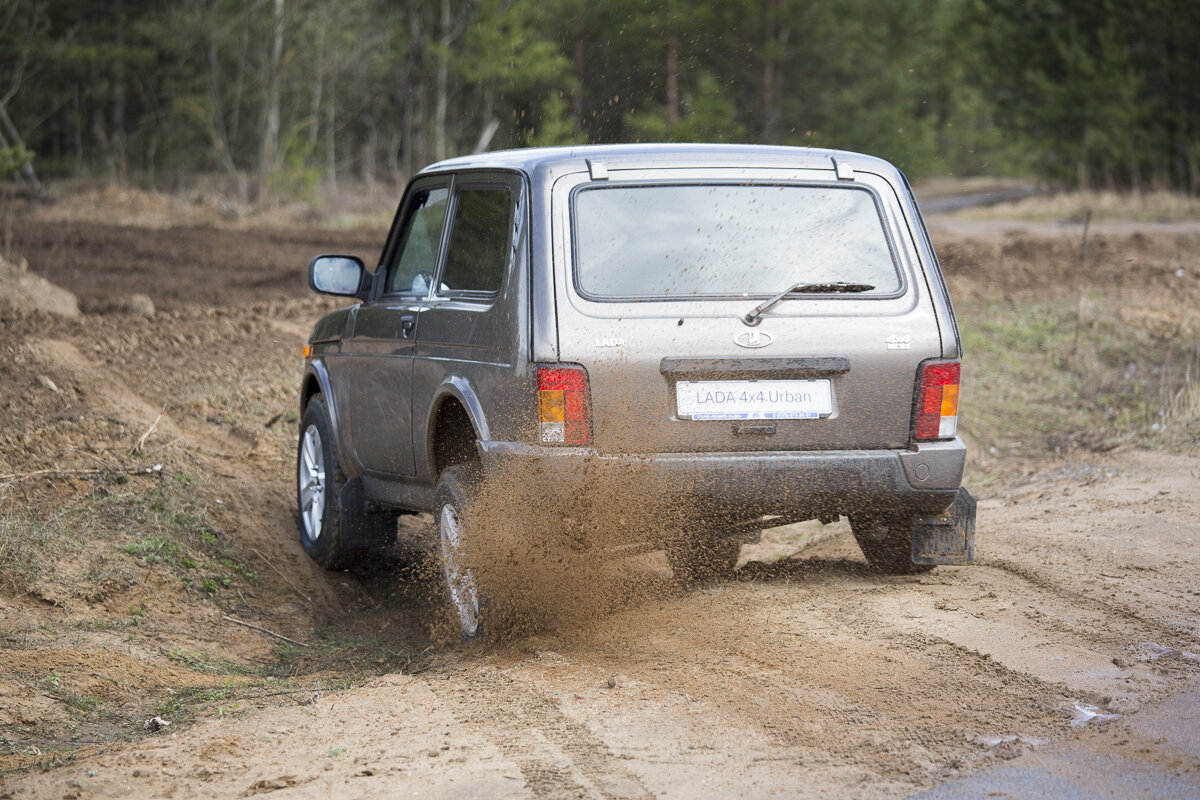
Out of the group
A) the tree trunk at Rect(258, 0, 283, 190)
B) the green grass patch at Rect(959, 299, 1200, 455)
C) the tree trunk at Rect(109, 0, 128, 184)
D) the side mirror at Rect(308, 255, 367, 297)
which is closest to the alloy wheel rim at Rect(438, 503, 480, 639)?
the side mirror at Rect(308, 255, 367, 297)

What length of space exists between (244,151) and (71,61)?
5389mm

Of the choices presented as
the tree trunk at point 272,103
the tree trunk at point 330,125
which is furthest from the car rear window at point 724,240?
the tree trunk at point 330,125

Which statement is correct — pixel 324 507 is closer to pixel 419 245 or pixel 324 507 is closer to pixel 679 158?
pixel 419 245

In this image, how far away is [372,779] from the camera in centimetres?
345

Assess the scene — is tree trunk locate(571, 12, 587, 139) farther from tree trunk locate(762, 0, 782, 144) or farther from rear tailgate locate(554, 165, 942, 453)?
rear tailgate locate(554, 165, 942, 453)

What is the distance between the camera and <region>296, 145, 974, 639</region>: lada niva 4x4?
455 centimetres

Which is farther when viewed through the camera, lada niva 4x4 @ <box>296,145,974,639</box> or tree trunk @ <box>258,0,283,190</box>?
tree trunk @ <box>258,0,283,190</box>

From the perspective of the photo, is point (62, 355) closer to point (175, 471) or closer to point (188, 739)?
point (175, 471)

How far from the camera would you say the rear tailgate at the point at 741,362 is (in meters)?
4.55

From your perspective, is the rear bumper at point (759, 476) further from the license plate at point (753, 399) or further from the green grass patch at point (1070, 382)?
the green grass patch at point (1070, 382)

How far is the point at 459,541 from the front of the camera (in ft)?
16.3

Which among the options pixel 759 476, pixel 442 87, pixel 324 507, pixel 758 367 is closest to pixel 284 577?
pixel 324 507

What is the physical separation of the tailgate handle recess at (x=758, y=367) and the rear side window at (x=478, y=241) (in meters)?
0.77

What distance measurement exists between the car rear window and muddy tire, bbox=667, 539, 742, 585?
1220 millimetres
